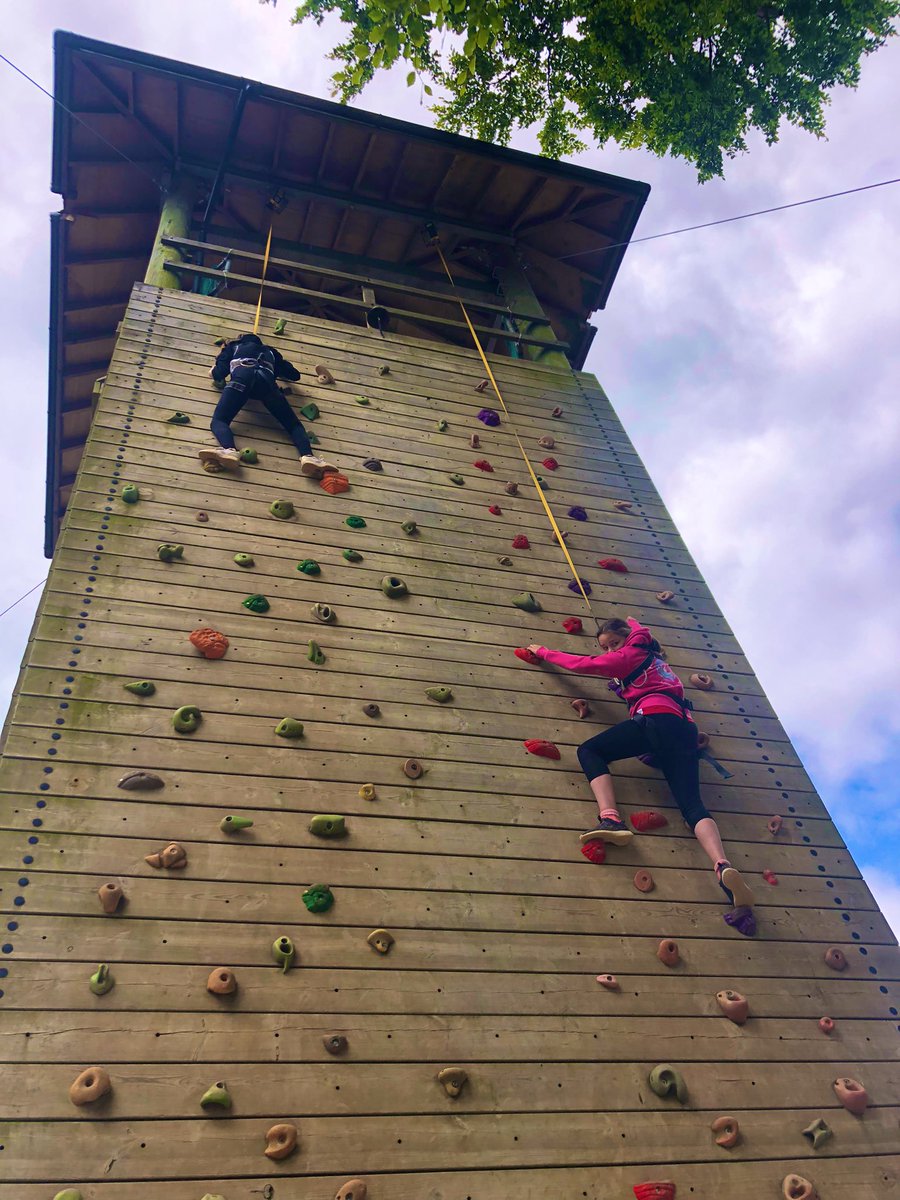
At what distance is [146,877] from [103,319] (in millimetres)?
6786

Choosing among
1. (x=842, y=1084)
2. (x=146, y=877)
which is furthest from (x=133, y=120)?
(x=842, y=1084)

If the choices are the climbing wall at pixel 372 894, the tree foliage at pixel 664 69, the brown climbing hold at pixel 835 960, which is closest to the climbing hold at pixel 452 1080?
the climbing wall at pixel 372 894

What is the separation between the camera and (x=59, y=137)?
653cm

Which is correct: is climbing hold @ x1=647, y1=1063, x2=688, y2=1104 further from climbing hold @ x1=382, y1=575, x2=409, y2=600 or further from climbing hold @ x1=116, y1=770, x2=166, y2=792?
climbing hold @ x1=382, y1=575, x2=409, y2=600

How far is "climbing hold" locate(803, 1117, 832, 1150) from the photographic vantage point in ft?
8.57

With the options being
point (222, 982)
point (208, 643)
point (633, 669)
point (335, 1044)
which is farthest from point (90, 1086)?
point (633, 669)

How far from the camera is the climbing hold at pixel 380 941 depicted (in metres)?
2.70

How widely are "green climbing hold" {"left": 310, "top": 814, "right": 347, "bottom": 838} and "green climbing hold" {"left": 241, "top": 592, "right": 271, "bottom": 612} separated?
3.64 ft

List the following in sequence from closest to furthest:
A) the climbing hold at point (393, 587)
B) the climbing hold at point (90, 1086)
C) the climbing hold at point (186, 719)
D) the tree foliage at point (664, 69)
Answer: the climbing hold at point (90, 1086), the climbing hold at point (186, 719), the climbing hold at point (393, 587), the tree foliage at point (664, 69)

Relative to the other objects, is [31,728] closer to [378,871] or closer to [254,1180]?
[378,871]

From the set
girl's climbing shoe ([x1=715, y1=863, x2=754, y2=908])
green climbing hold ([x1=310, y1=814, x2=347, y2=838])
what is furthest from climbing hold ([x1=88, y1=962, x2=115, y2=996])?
girl's climbing shoe ([x1=715, y1=863, x2=754, y2=908])

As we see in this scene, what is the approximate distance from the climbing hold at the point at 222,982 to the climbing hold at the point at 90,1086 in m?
0.34

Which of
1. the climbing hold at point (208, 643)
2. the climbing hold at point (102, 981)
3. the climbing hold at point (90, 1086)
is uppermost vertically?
the climbing hold at point (208, 643)

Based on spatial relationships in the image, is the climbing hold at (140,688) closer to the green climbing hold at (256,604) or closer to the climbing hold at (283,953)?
the green climbing hold at (256,604)
